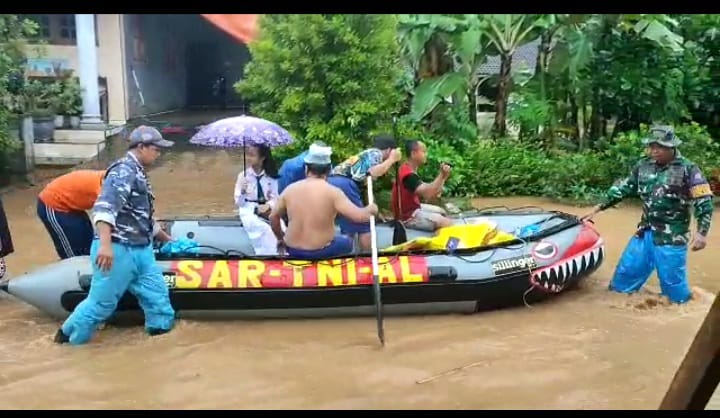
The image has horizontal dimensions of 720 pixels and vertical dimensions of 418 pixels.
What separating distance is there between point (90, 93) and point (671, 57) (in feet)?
34.2

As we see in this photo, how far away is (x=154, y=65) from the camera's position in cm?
1958

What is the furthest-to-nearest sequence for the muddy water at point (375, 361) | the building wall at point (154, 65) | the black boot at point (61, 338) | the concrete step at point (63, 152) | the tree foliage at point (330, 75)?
the building wall at point (154, 65) < the concrete step at point (63, 152) < the tree foliage at point (330, 75) < the black boot at point (61, 338) < the muddy water at point (375, 361)

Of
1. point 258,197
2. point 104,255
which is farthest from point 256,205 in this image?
point 104,255

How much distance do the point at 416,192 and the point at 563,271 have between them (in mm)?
1514

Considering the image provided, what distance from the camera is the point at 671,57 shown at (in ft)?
38.6

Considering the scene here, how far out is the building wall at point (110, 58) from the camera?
52.0ft

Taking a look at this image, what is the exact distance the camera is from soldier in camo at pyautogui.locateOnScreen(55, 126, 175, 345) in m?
5.09

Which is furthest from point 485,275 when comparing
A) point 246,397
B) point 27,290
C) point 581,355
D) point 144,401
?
point 27,290

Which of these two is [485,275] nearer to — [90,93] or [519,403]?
[519,403]

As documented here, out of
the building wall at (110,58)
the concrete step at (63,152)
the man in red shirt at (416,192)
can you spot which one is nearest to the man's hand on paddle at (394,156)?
the man in red shirt at (416,192)

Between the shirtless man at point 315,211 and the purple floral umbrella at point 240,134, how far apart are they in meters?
1.07

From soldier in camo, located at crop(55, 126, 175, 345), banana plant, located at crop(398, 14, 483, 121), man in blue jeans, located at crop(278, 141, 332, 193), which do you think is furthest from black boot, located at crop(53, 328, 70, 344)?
banana plant, located at crop(398, 14, 483, 121)

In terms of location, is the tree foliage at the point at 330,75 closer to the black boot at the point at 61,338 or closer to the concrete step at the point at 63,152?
the black boot at the point at 61,338

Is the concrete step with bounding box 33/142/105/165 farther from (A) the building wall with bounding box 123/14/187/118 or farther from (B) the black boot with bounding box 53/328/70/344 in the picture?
(B) the black boot with bounding box 53/328/70/344
